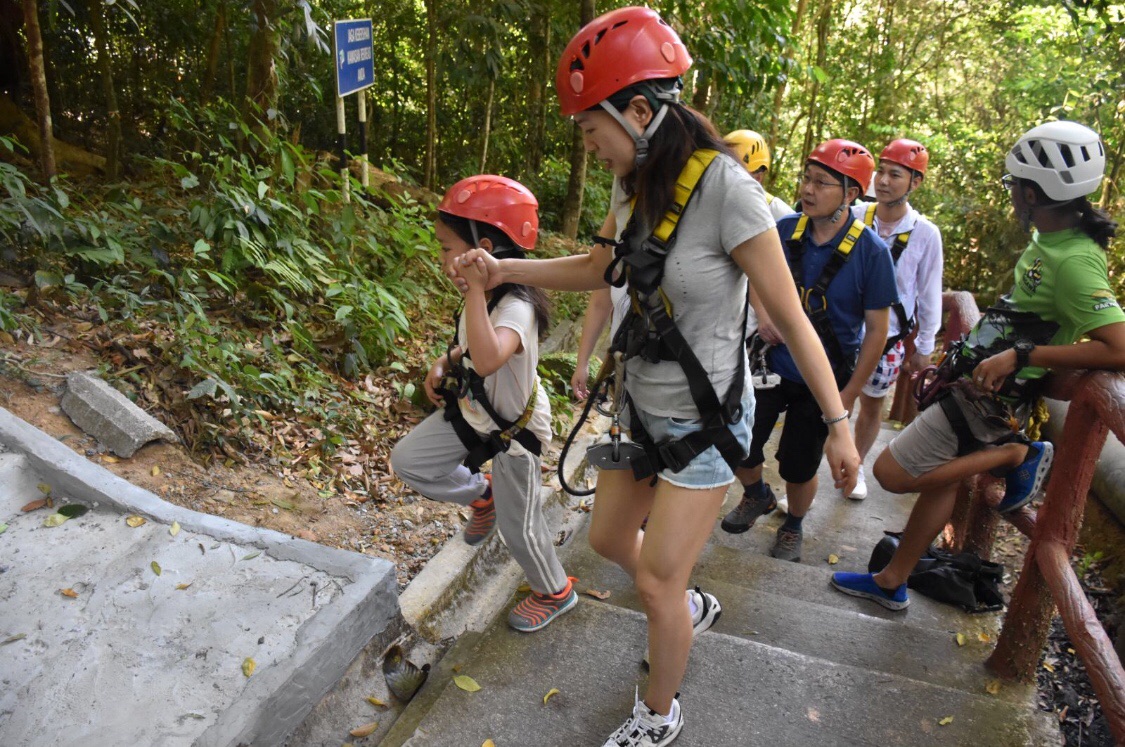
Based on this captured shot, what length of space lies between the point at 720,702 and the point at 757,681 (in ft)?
0.59

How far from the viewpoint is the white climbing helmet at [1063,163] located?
111 inches

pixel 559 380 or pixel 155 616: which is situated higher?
pixel 155 616

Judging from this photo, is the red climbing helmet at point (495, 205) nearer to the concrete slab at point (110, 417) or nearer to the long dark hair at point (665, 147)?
the long dark hair at point (665, 147)

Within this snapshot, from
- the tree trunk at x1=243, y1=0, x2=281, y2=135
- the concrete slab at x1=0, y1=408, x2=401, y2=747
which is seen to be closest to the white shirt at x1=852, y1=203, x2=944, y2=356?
the concrete slab at x1=0, y1=408, x2=401, y2=747

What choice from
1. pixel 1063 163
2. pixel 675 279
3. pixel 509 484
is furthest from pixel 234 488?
pixel 1063 163

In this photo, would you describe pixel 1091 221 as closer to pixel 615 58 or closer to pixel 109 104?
pixel 615 58

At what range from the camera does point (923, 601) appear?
3631 mm

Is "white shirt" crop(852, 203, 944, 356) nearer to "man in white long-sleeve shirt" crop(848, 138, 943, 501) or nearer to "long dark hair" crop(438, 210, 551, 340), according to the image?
"man in white long-sleeve shirt" crop(848, 138, 943, 501)

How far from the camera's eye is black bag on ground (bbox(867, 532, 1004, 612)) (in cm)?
353

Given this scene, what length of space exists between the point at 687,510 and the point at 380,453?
8.46 ft

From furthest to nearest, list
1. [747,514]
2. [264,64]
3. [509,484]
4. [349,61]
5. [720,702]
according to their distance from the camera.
Answer: 1. [264,64]
2. [349,61]
3. [747,514]
4. [509,484]
5. [720,702]

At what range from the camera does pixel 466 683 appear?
2707mm

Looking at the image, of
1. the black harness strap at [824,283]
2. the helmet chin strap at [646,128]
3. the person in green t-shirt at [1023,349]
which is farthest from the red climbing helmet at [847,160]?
the helmet chin strap at [646,128]

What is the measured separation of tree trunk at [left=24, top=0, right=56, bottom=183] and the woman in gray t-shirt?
4147mm
